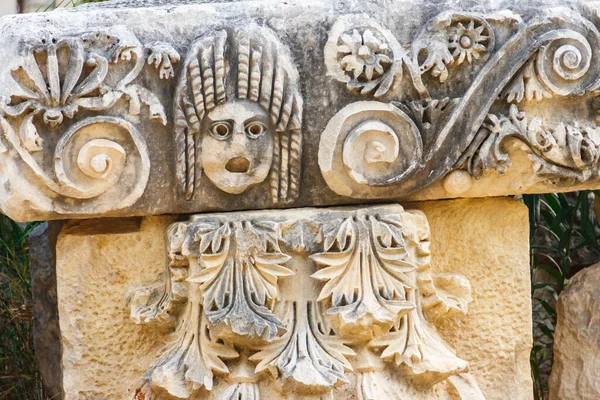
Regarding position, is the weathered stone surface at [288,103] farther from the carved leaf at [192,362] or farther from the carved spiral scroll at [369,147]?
the carved leaf at [192,362]

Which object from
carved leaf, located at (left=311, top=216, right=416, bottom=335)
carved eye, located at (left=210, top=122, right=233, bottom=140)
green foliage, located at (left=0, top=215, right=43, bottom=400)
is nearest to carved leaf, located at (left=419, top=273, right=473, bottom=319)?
carved leaf, located at (left=311, top=216, right=416, bottom=335)

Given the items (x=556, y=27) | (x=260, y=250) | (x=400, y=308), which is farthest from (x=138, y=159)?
(x=556, y=27)

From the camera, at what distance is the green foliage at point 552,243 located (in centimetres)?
312

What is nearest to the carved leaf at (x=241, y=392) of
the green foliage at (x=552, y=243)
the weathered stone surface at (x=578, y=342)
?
the weathered stone surface at (x=578, y=342)

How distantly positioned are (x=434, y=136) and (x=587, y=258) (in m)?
1.66

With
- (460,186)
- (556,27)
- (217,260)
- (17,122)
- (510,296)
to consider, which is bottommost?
(510,296)

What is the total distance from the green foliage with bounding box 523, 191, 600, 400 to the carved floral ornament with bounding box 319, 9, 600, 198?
1.07m

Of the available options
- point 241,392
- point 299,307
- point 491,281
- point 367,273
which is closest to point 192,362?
point 241,392

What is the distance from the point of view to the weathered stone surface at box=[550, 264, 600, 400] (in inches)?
97.0

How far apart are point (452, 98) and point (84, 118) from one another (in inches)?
27.9

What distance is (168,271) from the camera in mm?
2082

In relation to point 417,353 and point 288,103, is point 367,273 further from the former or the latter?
point 288,103

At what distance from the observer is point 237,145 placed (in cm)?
198

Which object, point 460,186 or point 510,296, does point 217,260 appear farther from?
point 510,296
